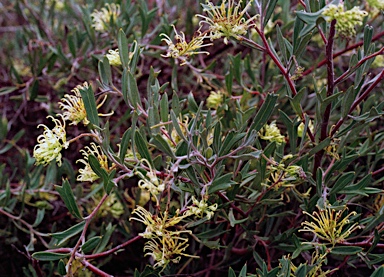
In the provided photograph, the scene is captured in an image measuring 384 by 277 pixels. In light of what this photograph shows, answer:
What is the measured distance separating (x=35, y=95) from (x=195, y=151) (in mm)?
665

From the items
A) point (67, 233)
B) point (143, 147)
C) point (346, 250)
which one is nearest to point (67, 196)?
point (67, 233)

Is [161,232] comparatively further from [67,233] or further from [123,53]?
[123,53]

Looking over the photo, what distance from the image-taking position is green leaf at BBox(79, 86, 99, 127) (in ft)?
2.19

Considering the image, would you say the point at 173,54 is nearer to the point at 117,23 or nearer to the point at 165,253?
the point at 165,253

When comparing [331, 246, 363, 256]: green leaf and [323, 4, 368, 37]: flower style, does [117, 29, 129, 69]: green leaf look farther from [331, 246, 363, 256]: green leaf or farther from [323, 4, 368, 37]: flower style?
[331, 246, 363, 256]: green leaf

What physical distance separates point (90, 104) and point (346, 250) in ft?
1.48

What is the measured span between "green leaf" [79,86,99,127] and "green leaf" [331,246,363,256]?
42 centimetres

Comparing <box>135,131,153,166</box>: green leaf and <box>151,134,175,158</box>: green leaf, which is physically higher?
<box>151,134,175,158</box>: green leaf

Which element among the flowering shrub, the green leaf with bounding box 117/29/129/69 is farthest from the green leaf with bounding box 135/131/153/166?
the green leaf with bounding box 117/29/129/69

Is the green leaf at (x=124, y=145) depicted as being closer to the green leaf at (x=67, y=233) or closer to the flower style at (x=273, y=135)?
the green leaf at (x=67, y=233)

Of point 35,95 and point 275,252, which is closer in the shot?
point 275,252

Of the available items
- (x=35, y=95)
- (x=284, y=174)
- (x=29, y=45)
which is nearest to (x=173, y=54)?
(x=284, y=174)

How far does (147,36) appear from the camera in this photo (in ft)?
3.78

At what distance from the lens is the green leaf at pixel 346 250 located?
685 mm
